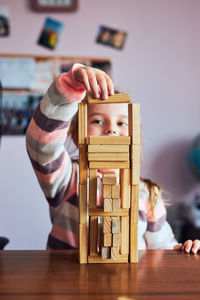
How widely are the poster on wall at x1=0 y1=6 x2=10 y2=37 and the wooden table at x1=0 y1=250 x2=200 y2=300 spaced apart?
2228mm

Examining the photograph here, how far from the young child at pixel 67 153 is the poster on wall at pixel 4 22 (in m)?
1.73

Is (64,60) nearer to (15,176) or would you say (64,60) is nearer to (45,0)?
(45,0)

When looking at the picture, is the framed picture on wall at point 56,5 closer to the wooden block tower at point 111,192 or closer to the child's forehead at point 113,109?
the child's forehead at point 113,109

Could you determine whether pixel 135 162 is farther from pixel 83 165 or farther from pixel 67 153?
pixel 67 153

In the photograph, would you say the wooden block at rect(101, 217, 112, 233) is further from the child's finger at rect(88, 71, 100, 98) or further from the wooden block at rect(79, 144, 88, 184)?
the child's finger at rect(88, 71, 100, 98)

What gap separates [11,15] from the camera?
259 centimetres

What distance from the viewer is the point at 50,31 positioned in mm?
2609

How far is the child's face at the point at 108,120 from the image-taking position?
90 centimetres

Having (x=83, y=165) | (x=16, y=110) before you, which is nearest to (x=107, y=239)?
(x=83, y=165)

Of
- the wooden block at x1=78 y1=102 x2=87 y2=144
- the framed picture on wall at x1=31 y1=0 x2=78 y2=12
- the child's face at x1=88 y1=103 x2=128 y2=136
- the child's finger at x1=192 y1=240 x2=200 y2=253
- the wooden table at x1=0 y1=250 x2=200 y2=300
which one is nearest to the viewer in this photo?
the wooden table at x1=0 y1=250 x2=200 y2=300

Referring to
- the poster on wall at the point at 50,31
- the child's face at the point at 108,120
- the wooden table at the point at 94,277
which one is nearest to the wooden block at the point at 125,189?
the wooden table at the point at 94,277

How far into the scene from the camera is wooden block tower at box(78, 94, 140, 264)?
23.9 inches

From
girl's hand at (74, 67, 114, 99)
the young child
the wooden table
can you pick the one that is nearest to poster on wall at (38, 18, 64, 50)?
the young child

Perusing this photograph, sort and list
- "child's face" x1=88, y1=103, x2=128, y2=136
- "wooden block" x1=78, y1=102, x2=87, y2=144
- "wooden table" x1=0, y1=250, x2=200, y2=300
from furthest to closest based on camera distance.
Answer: "child's face" x1=88, y1=103, x2=128, y2=136 < "wooden block" x1=78, y1=102, x2=87, y2=144 < "wooden table" x1=0, y1=250, x2=200, y2=300
